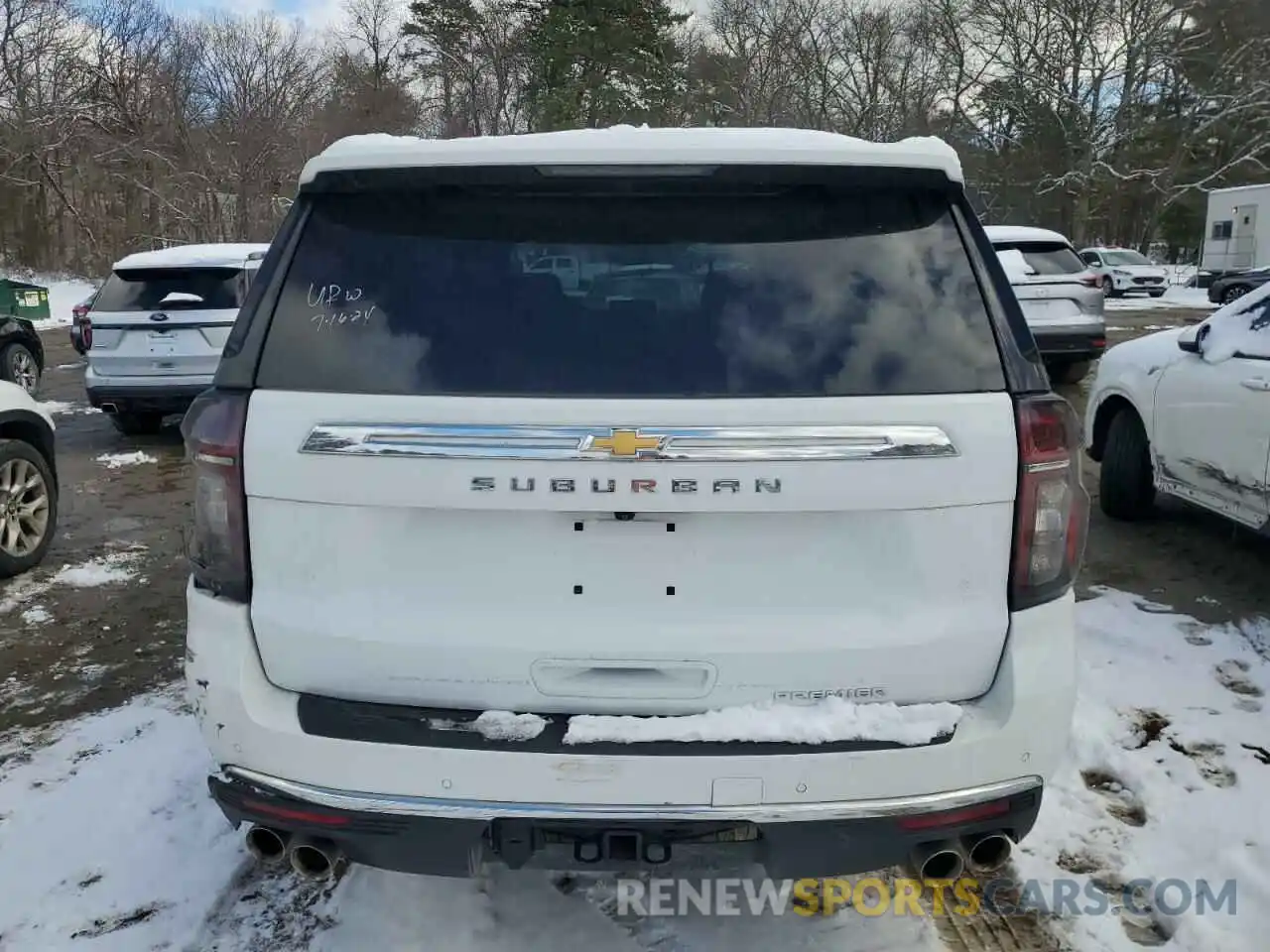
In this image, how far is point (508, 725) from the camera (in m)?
2.06

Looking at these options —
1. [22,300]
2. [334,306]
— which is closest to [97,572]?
[334,306]

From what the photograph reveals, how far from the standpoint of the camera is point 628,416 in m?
2.03

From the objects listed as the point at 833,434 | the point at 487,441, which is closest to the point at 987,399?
the point at 833,434

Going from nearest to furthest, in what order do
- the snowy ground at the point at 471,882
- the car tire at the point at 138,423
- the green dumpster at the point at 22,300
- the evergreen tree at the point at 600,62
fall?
the snowy ground at the point at 471,882, the car tire at the point at 138,423, the green dumpster at the point at 22,300, the evergreen tree at the point at 600,62

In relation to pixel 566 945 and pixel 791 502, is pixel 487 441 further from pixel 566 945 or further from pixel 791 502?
pixel 566 945

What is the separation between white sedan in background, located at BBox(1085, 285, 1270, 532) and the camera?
480 cm

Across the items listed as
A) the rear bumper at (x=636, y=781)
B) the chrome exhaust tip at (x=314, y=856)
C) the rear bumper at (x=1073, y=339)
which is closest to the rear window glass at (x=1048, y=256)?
the rear bumper at (x=1073, y=339)

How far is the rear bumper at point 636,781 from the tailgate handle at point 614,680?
13cm

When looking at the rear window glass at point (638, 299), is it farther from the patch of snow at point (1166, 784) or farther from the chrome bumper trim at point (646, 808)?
the patch of snow at point (1166, 784)

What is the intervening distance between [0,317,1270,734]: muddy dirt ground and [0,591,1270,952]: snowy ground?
46cm

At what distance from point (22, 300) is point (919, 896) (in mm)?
17007

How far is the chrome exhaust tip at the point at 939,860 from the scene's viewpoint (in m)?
2.13

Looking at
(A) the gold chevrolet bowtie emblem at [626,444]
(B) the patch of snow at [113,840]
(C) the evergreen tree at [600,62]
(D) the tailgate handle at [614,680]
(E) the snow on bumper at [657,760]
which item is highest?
(C) the evergreen tree at [600,62]

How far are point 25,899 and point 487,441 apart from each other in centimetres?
207
